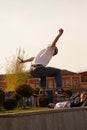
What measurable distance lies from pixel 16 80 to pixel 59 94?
41610 mm

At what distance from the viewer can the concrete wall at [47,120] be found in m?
7.78

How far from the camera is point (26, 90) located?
1922cm

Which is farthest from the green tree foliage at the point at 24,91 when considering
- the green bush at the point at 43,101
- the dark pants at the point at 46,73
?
the dark pants at the point at 46,73

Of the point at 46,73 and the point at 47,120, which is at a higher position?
the point at 46,73

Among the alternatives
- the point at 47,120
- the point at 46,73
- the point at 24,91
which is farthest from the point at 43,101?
the point at 47,120

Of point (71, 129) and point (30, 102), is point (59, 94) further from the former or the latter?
point (30, 102)

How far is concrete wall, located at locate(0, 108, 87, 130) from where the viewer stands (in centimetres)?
778

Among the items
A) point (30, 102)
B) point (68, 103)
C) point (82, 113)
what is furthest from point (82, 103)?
point (30, 102)

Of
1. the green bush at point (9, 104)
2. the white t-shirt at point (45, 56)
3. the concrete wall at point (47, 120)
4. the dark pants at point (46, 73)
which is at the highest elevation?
the white t-shirt at point (45, 56)

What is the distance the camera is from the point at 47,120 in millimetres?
8477

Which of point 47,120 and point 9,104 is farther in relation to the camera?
point 9,104

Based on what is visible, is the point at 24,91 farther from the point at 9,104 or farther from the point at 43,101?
the point at 43,101

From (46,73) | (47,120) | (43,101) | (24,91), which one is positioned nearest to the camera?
(47,120)

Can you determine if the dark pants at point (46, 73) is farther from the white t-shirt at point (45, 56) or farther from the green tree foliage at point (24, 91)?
the green tree foliage at point (24, 91)
